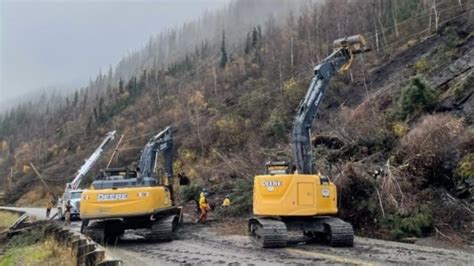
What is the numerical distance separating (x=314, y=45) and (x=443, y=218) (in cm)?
5452

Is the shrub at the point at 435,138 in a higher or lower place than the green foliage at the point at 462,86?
lower

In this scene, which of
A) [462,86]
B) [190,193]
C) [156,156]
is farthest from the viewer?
[190,193]

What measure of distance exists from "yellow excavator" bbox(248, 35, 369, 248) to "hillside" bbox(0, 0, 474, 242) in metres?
2.73

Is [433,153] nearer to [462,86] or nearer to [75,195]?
[462,86]

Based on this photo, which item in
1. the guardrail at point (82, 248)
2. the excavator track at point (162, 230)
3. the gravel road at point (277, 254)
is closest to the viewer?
the guardrail at point (82, 248)

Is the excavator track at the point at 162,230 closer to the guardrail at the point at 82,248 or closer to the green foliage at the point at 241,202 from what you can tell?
the guardrail at the point at 82,248

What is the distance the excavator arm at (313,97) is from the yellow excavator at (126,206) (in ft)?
15.8

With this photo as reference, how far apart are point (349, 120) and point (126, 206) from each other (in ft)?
53.3

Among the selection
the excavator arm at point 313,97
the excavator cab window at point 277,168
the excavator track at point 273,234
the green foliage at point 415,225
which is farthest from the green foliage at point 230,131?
the excavator track at point 273,234

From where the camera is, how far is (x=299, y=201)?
12.6m

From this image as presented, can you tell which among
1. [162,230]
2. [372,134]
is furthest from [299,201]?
[372,134]

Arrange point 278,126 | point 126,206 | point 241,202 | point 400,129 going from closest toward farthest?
point 126,206
point 400,129
point 241,202
point 278,126

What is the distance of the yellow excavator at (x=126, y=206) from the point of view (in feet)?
49.1

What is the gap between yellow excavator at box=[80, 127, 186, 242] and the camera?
49.1 feet
